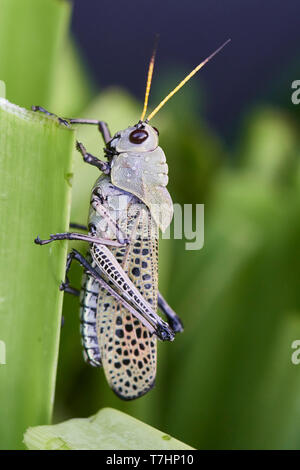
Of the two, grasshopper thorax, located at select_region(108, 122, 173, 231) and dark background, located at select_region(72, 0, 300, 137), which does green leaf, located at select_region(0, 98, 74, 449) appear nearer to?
grasshopper thorax, located at select_region(108, 122, 173, 231)

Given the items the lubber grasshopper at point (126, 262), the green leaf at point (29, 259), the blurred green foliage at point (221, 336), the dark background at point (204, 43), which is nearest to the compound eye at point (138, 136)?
the lubber grasshopper at point (126, 262)

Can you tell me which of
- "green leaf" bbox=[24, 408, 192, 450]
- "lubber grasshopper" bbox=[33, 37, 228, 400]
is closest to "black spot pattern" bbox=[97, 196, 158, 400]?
"lubber grasshopper" bbox=[33, 37, 228, 400]

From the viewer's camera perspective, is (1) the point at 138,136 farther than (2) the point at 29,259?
Yes

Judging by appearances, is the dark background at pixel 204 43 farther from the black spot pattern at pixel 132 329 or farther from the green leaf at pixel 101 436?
the green leaf at pixel 101 436

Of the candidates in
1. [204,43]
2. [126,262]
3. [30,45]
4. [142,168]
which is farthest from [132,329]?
[204,43]

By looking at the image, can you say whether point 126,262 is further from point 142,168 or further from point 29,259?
point 29,259

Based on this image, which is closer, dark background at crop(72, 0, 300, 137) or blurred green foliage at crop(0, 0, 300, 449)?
blurred green foliage at crop(0, 0, 300, 449)
